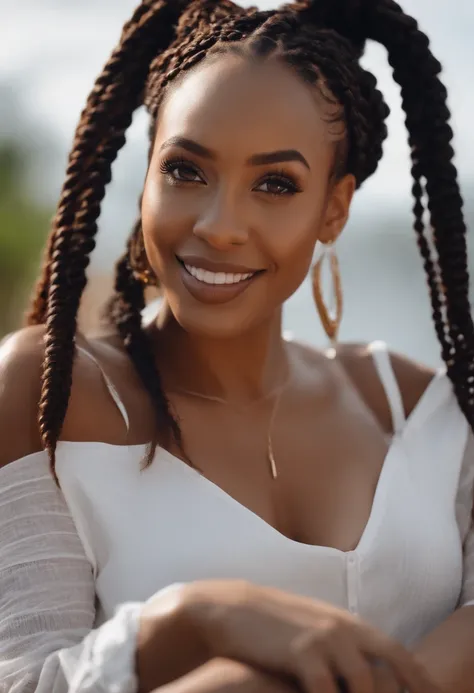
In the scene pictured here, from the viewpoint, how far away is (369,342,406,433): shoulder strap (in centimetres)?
251

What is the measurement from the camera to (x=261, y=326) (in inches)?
93.6

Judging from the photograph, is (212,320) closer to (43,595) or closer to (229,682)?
(43,595)

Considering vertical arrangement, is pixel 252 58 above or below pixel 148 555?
above

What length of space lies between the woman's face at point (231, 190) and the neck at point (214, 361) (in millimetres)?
156

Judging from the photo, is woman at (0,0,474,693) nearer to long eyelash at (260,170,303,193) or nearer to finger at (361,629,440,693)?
long eyelash at (260,170,303,193)

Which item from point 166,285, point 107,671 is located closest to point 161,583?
point 107,671

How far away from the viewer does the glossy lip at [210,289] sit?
2.07 metres

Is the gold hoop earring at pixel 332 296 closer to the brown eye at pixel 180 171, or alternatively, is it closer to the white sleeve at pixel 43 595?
the brown eye at pixel 180 171

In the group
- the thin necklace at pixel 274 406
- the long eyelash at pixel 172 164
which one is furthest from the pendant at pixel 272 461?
the long eyelash at pixel 172 164

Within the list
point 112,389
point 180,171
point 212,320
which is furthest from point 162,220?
point 112,389

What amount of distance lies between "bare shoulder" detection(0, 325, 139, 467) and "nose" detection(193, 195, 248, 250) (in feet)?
1.17

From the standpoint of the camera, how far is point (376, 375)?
8.61 feet

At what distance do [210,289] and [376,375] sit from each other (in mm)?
697

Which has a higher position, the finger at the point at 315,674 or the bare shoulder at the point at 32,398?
the bare shoulder at the point at 32,398
